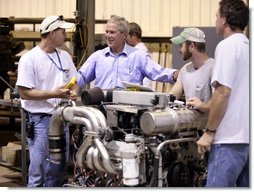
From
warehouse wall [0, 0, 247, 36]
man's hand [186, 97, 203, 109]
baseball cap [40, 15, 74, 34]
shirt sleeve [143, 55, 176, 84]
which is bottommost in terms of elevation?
man's hand [186, 97, 203, 109]

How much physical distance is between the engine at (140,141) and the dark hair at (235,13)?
0.55 metres

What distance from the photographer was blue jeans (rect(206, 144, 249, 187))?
2621 millimetres

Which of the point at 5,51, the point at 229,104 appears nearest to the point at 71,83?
the point at 229,104

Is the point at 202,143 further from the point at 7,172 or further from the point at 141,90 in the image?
the point at 7,172

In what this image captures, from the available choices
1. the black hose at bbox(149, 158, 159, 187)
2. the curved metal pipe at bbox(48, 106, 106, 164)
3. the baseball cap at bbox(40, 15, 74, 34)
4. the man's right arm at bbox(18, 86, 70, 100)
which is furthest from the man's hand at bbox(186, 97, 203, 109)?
the baseball cap at bbox(40, 15, 74, 34)

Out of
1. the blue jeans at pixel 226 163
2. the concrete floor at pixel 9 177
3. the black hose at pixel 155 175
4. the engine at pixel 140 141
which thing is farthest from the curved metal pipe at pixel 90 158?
the concrete floor at pixel 9 177

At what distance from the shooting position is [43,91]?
3.46 metres

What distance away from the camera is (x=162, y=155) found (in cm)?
287

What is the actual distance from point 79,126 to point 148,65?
0.80 metres

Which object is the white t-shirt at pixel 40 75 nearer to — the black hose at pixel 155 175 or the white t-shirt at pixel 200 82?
the white t-shirt at pixel 200 82

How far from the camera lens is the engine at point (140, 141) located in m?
2.76

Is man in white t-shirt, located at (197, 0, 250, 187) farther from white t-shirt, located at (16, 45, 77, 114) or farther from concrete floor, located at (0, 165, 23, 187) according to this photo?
concrete floor, located at (0, 165, 23, 187)

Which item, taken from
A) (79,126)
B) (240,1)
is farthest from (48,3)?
(240,1)

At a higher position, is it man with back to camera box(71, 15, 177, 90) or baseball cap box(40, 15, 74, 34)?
baseball cap box(40, 15, 74, 34)
